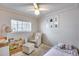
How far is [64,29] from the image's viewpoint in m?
1.13

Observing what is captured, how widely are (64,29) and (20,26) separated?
0.57 metres

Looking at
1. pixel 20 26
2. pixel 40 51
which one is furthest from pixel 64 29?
pixel 20 26

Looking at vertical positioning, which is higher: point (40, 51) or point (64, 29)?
point (64, 29)

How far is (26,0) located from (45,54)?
0.70 meters

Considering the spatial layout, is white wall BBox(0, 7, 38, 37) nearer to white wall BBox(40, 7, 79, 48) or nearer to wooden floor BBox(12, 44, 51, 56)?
white wall BBox(40, 7, 79, 48)

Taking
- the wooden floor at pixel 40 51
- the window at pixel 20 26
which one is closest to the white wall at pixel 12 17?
the window at pixel 20 26

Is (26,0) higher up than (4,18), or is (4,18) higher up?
(26,0)

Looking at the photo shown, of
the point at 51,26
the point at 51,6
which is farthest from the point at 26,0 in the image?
the point at 51,26

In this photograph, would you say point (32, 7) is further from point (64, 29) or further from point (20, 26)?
point (64, 29)

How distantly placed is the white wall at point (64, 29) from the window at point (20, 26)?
0.18 m

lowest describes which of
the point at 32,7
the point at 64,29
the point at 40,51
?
the point at 40,51

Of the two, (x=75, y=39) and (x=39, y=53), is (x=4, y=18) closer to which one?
(x=39, y=53)

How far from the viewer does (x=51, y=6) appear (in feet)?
3.58

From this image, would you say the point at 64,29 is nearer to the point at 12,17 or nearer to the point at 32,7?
the point at 32,7
